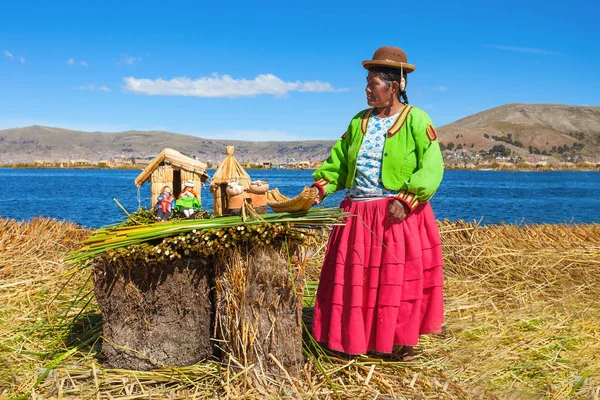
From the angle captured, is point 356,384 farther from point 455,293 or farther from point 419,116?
point 455,293

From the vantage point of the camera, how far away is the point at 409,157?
4.20 meters

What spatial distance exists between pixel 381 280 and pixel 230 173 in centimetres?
152

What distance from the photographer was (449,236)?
8.35m

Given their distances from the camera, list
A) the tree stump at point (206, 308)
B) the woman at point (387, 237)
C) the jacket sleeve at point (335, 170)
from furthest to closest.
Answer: the jacket sleeve at point (335, 170), the woman at point (387, 237), the tree stump at point (206, 308)

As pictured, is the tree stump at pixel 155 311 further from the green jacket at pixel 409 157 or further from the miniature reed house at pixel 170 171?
the miniature reed house at pixel 170 171

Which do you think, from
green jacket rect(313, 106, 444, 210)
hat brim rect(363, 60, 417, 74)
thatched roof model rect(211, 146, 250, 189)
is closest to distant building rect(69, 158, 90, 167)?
thatched roof model rect(211, 146, 250, 189)

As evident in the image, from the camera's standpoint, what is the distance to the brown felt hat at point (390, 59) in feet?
13.7

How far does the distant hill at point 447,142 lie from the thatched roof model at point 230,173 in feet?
398

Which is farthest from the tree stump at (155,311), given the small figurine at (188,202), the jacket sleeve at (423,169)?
the jacket sleeve at (423,169)

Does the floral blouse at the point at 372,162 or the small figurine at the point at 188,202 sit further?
the small figurine at the point at 188,202

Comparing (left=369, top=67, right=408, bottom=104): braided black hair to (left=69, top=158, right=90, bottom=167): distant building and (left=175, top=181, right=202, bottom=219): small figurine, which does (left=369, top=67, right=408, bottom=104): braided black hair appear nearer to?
(left=175, top=181, right=202, bottom=219): small figurine

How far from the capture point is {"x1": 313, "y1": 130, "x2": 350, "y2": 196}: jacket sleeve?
14.9 ft

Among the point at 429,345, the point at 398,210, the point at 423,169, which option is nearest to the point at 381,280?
the point at 398,210

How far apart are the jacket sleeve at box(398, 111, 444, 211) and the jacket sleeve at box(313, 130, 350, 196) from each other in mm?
601
